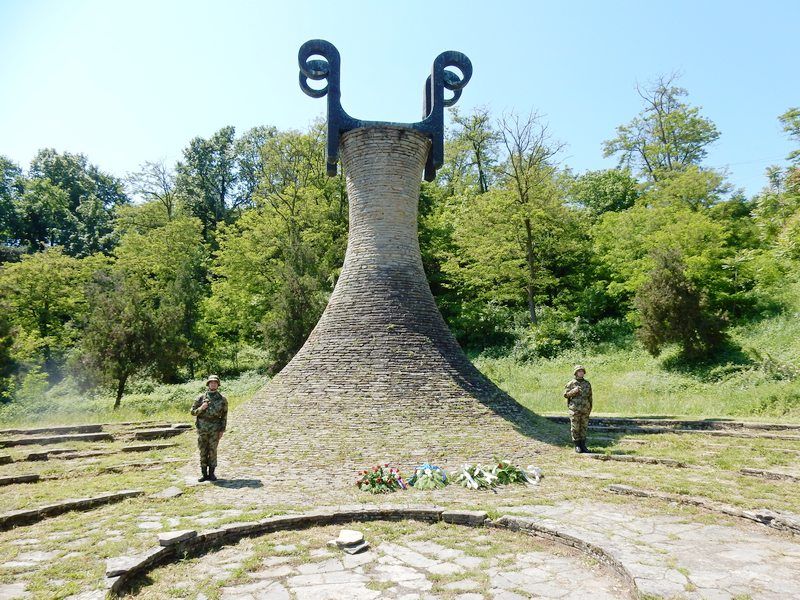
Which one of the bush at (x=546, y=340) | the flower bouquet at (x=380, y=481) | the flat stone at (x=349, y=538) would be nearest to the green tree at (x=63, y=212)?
the bush at (x=546, y=340)

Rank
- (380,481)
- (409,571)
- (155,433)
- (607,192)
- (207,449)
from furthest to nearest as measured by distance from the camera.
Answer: (607,192) < (155,433) < (207,449) < (380,481) < (409,571)

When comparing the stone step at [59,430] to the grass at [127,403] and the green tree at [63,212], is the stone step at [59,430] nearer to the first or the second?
the grass at [127,403]

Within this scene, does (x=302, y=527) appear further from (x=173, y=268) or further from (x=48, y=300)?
(x=48, y=300)

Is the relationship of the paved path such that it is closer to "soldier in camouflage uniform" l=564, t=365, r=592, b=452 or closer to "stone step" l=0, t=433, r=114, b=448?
"soldier in camouflage uniform" l=564, t=365, r=592, b=452

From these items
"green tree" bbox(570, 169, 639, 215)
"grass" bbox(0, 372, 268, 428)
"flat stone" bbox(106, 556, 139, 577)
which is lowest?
"grass" bbox(0, 372, 268, 428)

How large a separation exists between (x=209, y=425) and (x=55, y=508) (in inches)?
81.3

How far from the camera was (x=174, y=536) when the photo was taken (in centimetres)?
473

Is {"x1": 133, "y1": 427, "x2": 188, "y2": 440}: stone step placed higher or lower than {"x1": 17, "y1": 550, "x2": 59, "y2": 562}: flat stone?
lower

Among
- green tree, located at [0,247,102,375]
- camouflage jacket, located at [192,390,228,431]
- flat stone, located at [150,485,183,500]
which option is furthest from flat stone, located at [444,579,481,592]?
green tree, located at [0,247,102,375]

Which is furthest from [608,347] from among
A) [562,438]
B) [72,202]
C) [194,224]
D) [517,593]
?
[72,202]

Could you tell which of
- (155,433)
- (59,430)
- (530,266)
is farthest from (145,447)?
(530,266)

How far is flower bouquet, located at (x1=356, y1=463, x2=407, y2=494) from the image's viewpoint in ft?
22.7

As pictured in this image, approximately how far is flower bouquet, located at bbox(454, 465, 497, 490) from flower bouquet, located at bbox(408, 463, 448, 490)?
23 centimetres

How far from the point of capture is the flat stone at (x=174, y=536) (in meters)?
4.65
